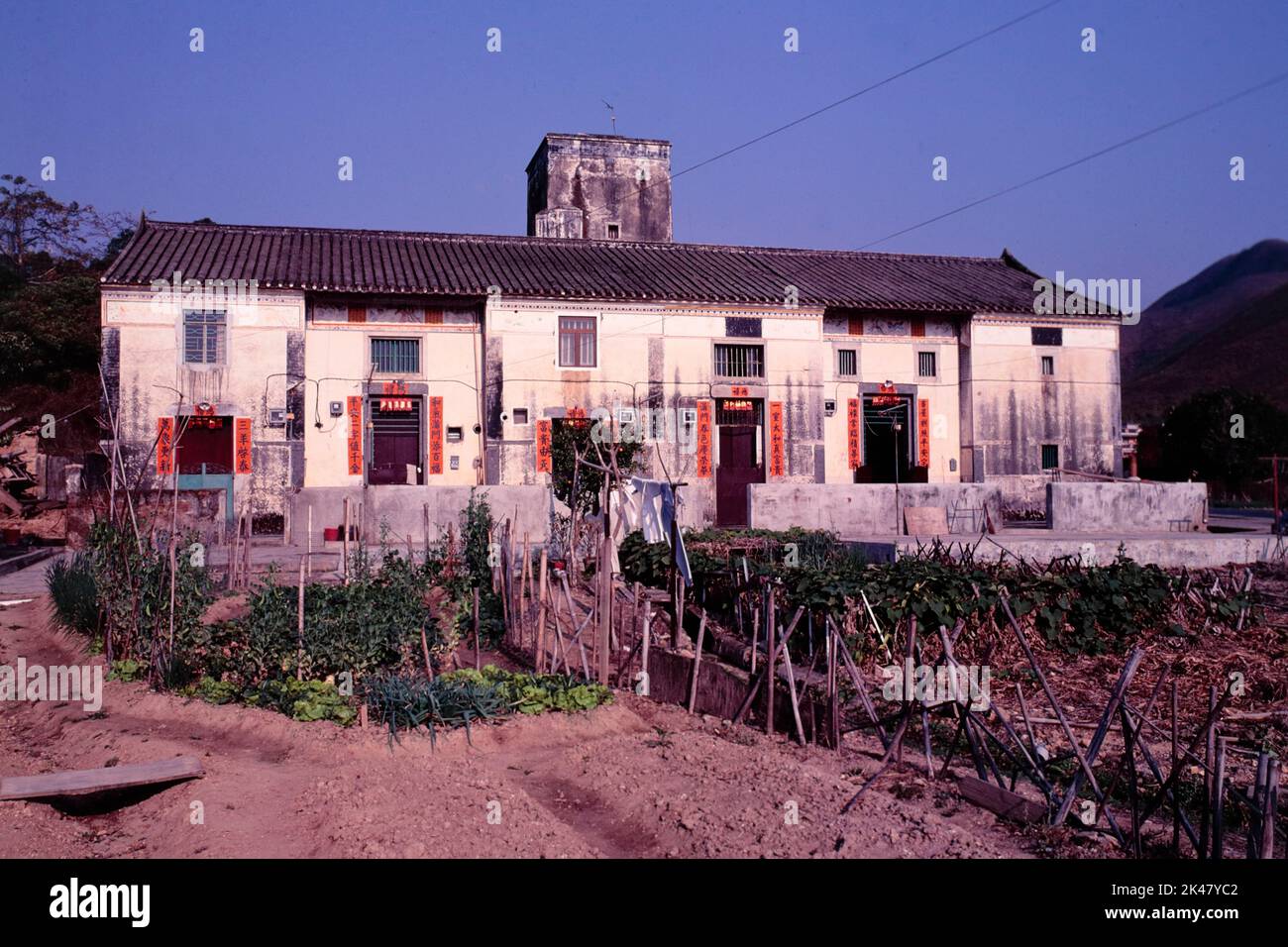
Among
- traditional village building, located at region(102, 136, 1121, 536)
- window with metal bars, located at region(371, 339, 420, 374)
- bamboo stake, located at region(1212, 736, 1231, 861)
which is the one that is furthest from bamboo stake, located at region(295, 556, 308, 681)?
window with metal bars, located at region(371, 339, 420, 374)

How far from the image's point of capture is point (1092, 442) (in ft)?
96.5

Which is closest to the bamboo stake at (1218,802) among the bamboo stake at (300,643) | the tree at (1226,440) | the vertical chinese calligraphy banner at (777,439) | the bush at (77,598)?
the bamboo stake at (300,643)

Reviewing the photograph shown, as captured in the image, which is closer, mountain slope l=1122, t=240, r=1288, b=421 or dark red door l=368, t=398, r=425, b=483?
dark red door l=368, t=398, r=425, b=483

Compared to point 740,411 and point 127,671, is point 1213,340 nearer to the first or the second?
point 740,411

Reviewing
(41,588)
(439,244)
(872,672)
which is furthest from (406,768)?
(439,244)

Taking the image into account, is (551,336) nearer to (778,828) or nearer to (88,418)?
(88,418)

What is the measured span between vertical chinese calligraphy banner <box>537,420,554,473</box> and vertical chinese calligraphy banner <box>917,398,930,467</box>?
10097 mm

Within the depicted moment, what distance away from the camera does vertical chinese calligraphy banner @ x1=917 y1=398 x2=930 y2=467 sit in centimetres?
2845

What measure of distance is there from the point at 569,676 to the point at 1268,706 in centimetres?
606

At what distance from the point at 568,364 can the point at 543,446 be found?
2.06 m

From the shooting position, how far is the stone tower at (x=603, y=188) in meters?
32.8

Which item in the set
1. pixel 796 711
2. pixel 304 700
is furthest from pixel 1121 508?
pixel 304 700

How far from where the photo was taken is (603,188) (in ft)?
109

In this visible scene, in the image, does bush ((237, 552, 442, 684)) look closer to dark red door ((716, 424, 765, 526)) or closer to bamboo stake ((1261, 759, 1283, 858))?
bamboo stake ((1261, 759, 1283, 858))
